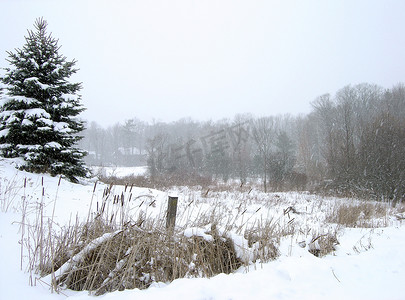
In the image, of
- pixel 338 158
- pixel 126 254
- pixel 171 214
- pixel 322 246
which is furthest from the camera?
pixel 338 158

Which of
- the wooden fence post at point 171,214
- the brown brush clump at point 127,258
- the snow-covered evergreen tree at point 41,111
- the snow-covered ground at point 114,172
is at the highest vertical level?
the snow-covered evergreen tree at point 41,111

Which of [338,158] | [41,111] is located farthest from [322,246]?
[338,158]

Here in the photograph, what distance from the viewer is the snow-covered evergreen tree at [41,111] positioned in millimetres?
8359

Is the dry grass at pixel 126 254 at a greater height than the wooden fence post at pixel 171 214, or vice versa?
the wooden fence post at pixel 171 214

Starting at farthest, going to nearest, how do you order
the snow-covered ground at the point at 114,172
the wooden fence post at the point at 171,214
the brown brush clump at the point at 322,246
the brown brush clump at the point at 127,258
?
the snow-covered ground at the point at 114,172 → the brown brush clump at the point at 322,246 → the wooden fence post at the point at 171,214 → the brown brush clump at the point at 127,258

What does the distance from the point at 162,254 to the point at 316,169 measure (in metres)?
21.7

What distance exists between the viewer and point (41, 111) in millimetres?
8375

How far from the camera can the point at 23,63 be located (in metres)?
8.80

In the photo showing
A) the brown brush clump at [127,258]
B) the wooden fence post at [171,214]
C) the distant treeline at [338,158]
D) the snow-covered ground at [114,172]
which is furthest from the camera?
the snow-covered ground at [114,172]

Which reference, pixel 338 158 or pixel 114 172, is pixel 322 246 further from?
pixel 114 172

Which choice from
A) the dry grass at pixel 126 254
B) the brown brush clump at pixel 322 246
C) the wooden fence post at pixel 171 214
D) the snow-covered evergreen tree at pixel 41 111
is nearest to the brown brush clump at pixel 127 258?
the dry grass at pixel 126 254

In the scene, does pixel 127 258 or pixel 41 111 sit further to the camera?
pixel 41 111

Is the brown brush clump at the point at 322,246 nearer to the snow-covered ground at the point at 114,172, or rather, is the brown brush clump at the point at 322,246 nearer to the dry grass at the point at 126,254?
the dry grass at the point at 126,254

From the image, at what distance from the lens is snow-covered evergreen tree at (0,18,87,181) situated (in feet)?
27.4
